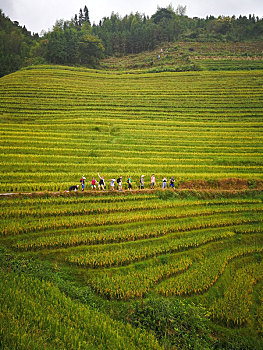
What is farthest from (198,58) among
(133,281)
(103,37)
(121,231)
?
(133,281)

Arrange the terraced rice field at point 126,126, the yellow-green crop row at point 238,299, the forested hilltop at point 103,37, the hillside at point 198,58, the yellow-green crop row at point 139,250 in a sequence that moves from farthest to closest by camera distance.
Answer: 1. the forested hilltop at point 103,37
2. the hillside at point 198,58
3. the terraced rice field at point 126,126
4. the yellow-green crop row at point 139,250
5. the yellow-green crop row at point 238,299

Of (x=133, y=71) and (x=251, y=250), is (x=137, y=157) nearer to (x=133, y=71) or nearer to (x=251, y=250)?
(x=251, y=250)

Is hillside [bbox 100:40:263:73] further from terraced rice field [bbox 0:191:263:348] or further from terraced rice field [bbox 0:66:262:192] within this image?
terraced rice field [bbox 0:191:263:348]

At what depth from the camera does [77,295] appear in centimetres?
873

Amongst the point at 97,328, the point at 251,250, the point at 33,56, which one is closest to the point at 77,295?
the point at 97,328

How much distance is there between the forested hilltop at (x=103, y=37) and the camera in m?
77.5

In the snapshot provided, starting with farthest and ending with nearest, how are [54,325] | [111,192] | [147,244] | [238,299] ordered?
[111,192], [147,244], [238,299], [54,325]

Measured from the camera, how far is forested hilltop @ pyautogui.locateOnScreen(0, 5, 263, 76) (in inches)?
3051

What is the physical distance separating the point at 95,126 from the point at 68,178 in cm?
1845

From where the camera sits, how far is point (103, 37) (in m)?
110

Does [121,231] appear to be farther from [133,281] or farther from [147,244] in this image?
[133,281]

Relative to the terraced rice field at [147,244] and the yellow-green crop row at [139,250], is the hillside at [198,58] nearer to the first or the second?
the terraced rice field at [147,244]

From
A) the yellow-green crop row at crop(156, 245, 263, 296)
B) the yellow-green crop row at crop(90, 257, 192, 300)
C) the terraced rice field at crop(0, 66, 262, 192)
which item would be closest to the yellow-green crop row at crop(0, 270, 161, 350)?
the yellow-green crop row at crop(90, 257, 192, 300)

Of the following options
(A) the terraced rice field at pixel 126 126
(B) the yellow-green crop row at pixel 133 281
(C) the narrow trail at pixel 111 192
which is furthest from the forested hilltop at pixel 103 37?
(B) the yellow-green crop row at pixel 133 281
